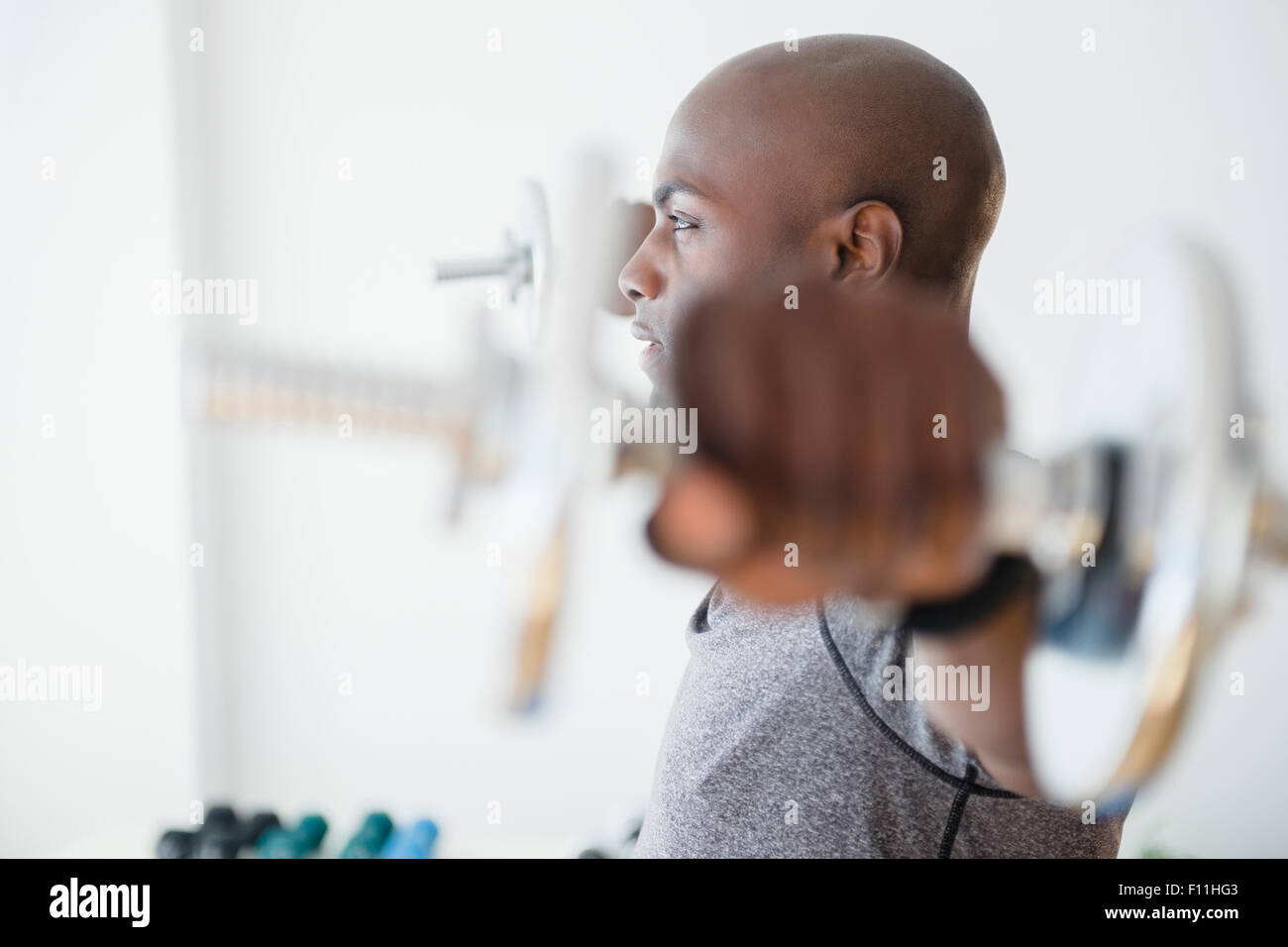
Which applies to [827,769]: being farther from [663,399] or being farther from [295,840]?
[295,840]

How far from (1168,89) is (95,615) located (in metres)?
1.84

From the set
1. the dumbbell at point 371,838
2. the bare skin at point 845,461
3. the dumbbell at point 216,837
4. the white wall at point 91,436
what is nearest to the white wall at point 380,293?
the white wall at point 91,436

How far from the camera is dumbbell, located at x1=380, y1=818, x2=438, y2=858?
117 cm

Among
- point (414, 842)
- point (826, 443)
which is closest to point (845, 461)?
point (826, 443)

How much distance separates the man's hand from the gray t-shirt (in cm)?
17

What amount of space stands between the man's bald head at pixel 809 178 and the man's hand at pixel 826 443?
22 cm

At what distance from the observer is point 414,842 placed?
3.90 feet

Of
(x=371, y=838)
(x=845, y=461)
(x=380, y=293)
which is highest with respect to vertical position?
(x=380, y=293)

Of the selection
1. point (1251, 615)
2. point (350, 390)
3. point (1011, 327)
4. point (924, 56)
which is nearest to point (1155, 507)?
point (1251, 615)

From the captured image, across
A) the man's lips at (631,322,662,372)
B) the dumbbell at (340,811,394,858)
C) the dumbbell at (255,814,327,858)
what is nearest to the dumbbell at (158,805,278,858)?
the dumbbell at (255,814,327,858)

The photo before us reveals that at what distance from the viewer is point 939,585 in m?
0.16

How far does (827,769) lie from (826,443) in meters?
0.25

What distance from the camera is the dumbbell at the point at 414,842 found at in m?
1.17

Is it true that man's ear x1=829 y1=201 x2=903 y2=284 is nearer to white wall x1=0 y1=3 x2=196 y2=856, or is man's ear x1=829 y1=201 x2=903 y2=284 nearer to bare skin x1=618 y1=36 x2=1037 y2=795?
bare skin x1=618 y1=36 x2=1037 y2=795
